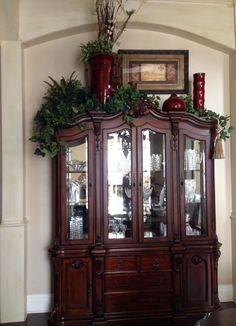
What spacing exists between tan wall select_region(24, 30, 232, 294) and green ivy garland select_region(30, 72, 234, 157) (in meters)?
0.38

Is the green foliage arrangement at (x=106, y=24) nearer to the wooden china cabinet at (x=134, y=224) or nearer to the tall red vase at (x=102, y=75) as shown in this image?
the tall red vase at (x=102, y=75)

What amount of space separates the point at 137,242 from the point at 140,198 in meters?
0.42

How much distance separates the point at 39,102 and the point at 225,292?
2.86 metres

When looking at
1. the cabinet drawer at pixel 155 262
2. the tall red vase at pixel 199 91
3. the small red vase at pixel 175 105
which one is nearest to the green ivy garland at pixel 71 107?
the small red vase at pixel 175 105

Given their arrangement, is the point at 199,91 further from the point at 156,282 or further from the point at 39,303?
the point at 39,303

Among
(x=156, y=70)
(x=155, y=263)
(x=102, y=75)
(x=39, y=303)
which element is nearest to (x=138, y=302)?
(x=155, y=263)

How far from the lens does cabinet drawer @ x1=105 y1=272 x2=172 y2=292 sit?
11.0 feet

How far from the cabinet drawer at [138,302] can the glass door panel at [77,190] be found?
2.12 feet

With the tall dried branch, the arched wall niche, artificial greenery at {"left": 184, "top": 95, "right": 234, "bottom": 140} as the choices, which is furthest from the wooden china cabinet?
the arched wall niche

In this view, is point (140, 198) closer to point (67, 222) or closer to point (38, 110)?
point (67, 222)

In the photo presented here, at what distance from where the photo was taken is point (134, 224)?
3.39 metres

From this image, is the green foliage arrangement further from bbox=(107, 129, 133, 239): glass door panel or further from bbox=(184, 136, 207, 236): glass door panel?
bbox=(184, 136, 207, 236): glass door panel

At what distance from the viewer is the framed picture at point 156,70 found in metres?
3.85

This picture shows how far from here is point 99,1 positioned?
11.5 feet
